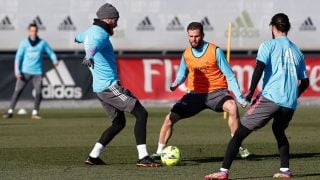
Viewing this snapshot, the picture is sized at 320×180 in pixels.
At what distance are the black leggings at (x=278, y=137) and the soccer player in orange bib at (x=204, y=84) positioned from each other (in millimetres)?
2103

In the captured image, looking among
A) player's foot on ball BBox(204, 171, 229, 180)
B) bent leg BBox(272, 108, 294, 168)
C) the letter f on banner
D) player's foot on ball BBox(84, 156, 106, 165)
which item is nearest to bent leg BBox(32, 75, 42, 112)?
the letter f on banner

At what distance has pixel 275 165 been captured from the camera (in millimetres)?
13969

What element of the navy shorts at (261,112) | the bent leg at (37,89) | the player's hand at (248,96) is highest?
the player's hand at (248,96)

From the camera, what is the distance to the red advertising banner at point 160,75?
2970 cm

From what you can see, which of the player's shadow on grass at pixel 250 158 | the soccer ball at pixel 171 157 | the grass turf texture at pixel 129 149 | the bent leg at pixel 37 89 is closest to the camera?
the grass turf texture at pixel 129 149

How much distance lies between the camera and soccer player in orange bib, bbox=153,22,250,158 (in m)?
14.8

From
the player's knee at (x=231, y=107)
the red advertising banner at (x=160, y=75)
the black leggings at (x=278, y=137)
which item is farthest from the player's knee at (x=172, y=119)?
the red advertising banner at (x=160, y=75)

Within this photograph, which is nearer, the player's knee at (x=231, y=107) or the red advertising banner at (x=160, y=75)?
the player's knee at (x=231, y=107)

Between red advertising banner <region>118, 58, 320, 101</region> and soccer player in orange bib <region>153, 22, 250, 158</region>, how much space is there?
14.5 meters

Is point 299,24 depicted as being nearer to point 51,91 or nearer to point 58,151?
point 51,91

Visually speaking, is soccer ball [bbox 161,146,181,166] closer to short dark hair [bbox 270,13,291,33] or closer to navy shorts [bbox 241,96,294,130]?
navy shorts [bbox 241,96,294,130]

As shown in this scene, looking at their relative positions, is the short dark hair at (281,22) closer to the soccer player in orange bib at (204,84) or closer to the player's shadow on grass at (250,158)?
the soccer player in orange bib at (204,84)

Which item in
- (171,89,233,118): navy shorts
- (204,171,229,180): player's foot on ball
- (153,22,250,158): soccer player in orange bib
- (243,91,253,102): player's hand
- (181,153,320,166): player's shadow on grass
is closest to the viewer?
(204,171,229,180): player's foot on ball

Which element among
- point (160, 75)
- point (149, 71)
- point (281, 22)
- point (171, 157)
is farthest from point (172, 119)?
point (149, 71)
